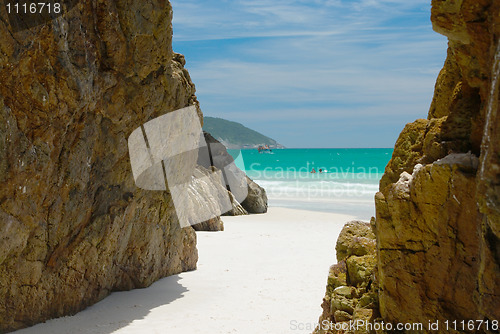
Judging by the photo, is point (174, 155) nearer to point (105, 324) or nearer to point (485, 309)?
point (105, 324)

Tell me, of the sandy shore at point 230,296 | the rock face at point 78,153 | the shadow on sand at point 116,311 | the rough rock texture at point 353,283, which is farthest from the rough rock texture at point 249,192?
the rough rock texture at point 353,283

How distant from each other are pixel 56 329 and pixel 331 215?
16.5 m

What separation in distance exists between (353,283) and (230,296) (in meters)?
4.41

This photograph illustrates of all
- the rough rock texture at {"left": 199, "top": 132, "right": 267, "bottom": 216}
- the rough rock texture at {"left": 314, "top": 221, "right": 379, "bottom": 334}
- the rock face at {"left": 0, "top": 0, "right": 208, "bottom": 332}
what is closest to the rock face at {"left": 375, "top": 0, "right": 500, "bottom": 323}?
the rough rock texture at {"left": 314, "top": 221, "right": 379, "bottom": 334}

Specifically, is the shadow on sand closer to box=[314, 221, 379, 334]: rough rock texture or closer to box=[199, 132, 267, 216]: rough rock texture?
box=[314, 221, 379, 334]: rough rock texture

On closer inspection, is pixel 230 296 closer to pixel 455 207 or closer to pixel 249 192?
pixel 455 207

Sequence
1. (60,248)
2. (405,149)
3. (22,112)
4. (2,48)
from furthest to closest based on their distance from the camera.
→ 1. (60,248)
2. (22,112)
3. (2,48)
4. (405,149)

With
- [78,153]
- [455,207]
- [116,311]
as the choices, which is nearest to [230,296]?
[116,311]

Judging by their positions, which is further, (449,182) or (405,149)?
(405,149)

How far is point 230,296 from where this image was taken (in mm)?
9281

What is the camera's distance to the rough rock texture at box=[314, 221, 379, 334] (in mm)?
4723

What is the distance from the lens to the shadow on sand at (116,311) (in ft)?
23.3

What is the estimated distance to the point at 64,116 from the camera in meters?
6.98

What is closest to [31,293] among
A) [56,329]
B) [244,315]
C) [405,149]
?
[56,329]
